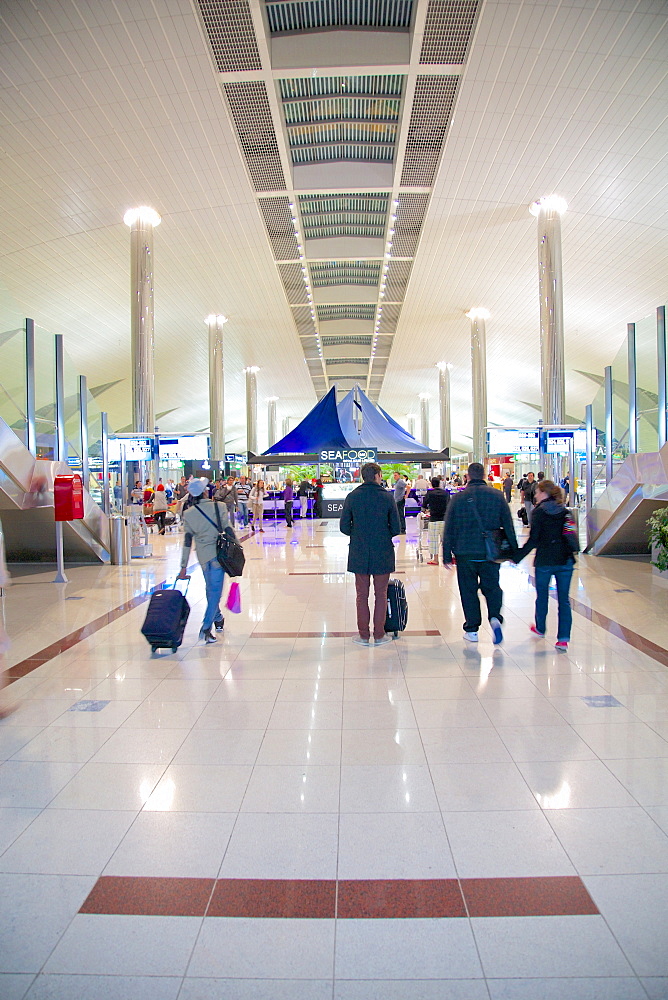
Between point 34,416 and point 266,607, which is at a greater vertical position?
point 34,416

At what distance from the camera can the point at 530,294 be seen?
2403cm

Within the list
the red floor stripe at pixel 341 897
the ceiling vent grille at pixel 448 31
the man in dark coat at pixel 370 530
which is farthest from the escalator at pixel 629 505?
the red floor stripe at pixel 341 897

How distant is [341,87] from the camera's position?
1388 centimetres

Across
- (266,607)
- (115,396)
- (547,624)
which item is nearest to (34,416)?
(266,607)

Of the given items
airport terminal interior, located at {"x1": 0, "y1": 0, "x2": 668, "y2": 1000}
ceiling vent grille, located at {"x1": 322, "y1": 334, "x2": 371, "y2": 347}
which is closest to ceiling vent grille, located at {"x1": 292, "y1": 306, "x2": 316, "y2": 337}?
airport terminal interior, located at {"x1": 0, "y1": 0, "x2": 668, "y2": 1000}

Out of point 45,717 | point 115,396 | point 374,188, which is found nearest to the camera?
point 45,717

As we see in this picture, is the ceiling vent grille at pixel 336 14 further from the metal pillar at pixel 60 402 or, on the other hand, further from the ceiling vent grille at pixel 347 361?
the ceiling vent grille at pixel 347 361

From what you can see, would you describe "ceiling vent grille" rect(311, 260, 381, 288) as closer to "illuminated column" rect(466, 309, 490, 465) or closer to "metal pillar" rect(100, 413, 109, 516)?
"illuminated column" rect(466, 309, 490, 465)

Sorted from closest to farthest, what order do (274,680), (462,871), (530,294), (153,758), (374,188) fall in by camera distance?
1. (462,871)
2. (153,758)
3. (274,680)
4. (374,188)
5. (530,294)

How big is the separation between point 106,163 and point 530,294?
15.2 meters

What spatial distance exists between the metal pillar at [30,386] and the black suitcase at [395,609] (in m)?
6.27

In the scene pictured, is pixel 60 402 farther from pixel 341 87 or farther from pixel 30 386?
pixel 341 87

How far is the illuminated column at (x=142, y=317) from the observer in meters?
16.2

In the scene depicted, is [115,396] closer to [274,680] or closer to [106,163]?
[106,163]
